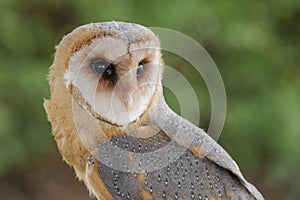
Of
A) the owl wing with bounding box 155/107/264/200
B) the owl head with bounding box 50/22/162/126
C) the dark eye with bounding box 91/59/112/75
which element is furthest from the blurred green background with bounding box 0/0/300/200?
the dark eye with bounding box 91/59/112/75

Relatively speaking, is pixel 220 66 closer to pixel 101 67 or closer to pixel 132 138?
pixel 132 138

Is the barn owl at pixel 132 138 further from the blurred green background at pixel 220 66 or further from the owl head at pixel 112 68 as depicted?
the blurred green background at pixel 220 66

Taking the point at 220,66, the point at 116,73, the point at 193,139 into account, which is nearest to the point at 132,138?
the point at 193,139

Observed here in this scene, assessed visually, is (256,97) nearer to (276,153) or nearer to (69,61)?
(276,153)

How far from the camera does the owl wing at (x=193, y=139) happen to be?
242 cm

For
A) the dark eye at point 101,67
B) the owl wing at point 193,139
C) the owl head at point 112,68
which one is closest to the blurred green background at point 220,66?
the owl wing at point 193,139

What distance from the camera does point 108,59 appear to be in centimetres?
215

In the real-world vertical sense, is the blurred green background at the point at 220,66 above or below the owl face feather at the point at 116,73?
below

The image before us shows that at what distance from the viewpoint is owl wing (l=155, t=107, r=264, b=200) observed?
7.93 ft

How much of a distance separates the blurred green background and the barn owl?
1947 millimetres

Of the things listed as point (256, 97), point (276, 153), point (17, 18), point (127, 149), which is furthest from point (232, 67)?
point (127, 149)

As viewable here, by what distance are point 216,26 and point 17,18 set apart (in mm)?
1272

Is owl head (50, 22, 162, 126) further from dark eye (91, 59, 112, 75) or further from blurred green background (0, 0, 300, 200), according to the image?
blurred green background (0, 0, 300, 200)

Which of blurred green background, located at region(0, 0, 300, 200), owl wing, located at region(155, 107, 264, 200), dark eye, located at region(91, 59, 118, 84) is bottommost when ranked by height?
blurred green background, located at region(0, 0, 300, 200)
